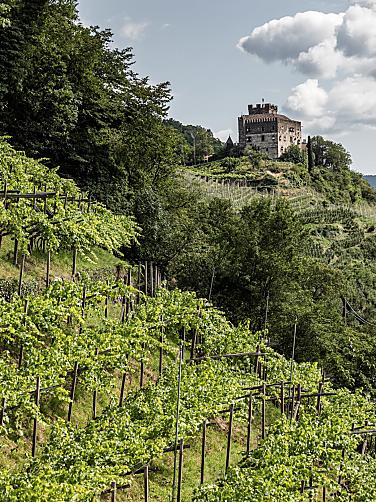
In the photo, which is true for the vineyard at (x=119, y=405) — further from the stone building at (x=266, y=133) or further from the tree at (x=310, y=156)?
the stone building at (x=266, y=133)

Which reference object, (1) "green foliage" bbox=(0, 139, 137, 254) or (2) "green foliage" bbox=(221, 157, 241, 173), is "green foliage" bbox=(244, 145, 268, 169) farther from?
(1) "green foliage" bbox=(0, 139, 137, 254)

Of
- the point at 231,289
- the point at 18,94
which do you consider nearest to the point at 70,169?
the point at 18,94

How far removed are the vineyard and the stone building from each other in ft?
260

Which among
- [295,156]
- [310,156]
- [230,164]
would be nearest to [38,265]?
[230,164]

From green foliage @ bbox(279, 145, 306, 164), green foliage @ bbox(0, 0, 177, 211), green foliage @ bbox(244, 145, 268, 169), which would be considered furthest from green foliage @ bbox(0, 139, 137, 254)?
green foliage @ bbox(279, 145, 306, 164)

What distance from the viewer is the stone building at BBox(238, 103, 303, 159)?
92.5 meters

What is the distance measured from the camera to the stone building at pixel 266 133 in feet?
303

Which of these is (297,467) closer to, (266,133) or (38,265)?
(38,265)

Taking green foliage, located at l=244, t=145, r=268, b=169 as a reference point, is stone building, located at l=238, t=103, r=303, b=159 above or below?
above

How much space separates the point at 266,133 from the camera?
92.8m

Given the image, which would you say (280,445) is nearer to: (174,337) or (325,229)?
(174,337)

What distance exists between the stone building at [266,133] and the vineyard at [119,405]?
79096 mm

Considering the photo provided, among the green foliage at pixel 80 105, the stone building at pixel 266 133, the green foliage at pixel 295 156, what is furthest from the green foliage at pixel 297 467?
the stone building at pixel 266 133

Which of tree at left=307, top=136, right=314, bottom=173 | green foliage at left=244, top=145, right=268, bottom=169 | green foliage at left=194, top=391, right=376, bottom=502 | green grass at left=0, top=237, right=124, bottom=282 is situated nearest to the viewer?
green foliage at left=194, top=391, right=376, bottom=502
